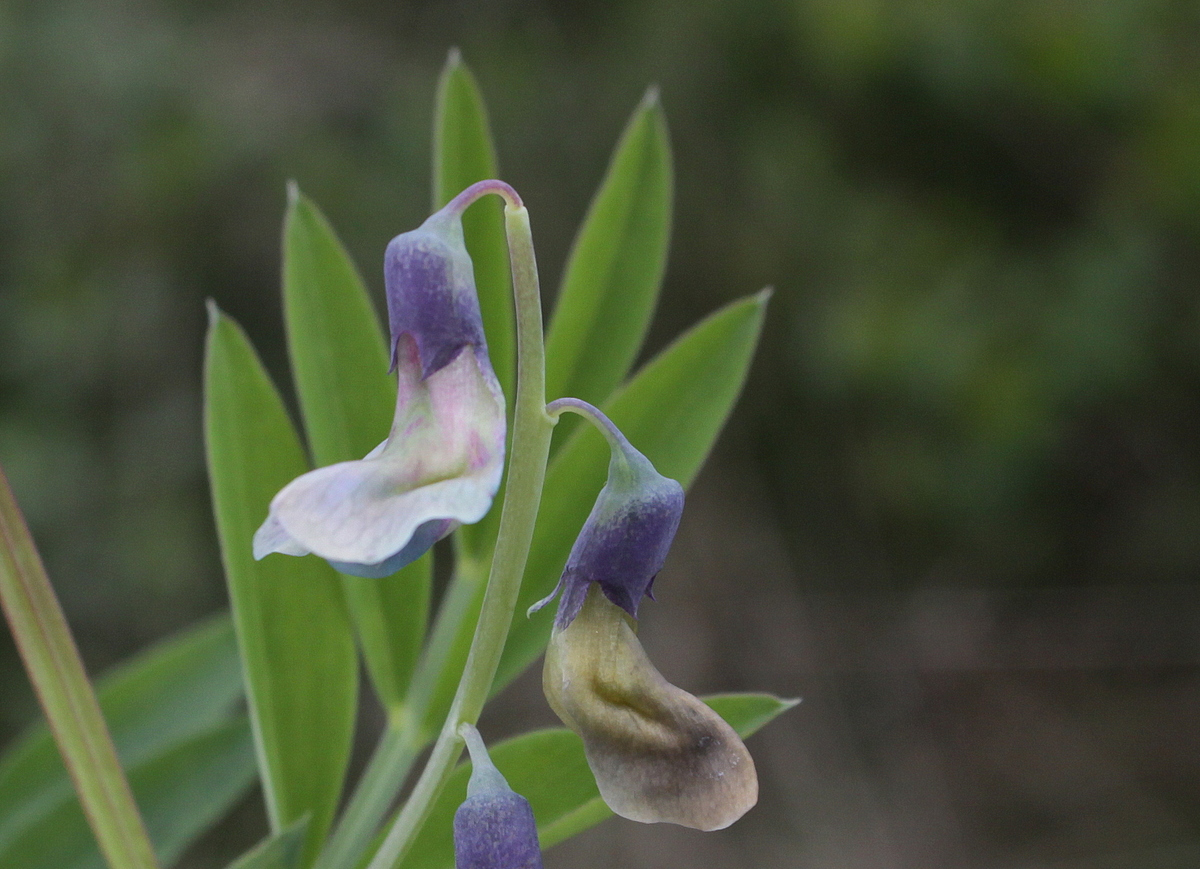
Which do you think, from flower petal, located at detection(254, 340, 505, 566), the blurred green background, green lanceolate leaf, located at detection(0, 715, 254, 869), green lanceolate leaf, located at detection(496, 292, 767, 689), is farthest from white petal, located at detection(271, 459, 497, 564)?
the blurred green background

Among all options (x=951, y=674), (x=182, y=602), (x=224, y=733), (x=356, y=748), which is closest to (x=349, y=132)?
(x=182, y=602)

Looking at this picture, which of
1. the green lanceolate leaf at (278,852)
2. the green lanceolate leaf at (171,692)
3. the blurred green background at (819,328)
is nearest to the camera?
the green lanceolate leaf at (278,852)

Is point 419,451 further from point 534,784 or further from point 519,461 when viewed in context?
point 534,784

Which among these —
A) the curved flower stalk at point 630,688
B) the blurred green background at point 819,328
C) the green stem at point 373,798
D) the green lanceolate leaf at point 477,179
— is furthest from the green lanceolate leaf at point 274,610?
the blurred green background at point 819,328

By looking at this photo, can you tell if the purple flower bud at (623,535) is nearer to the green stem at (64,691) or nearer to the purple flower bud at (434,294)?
the purple flower bud at (434,294)

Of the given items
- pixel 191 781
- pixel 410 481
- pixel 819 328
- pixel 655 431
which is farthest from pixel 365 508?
pixel 819 328

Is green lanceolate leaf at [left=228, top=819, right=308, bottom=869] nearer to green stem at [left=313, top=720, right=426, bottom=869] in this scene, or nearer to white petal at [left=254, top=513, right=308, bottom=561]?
green stem at [left=313, top=720, right=426, bottom=869]

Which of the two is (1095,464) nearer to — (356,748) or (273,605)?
(356,748)
